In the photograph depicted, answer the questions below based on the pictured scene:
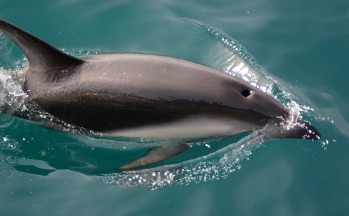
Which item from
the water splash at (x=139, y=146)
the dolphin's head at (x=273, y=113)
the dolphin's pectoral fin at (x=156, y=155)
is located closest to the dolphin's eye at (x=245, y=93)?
the dolphin's head at (x=273, y=113)

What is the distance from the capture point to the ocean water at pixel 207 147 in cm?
588

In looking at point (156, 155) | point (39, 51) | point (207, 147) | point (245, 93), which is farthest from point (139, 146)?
point (39, 51)

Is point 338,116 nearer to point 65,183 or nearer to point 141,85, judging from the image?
point 141,85

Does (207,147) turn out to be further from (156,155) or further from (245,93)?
(245,93)

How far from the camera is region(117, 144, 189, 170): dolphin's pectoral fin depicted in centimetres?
581

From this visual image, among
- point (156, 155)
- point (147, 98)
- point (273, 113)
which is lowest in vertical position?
point (156, 155)

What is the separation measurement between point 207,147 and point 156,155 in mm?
597

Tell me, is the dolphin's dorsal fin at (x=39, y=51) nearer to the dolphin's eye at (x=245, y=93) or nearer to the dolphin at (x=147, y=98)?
the dolphin at (x=147, y=98)

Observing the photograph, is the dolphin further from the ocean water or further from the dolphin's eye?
the ocean water

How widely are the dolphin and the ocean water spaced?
279 millimetres

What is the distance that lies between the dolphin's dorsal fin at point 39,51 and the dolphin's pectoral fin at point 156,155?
3.99 ft

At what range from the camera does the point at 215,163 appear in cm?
609

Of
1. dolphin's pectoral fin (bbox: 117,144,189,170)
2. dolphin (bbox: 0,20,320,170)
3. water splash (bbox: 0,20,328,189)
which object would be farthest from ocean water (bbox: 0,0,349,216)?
dolphin (bbox: 0,20,320,170)

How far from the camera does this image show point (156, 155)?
5852 millimetres
